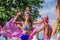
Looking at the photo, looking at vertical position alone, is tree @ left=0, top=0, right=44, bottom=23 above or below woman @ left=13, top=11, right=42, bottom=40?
above

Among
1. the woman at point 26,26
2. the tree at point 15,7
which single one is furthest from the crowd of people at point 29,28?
the tree at point 15,7

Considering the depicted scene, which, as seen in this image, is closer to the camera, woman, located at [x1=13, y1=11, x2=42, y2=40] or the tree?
woman, located at [x1=13, y1=11, x2=42, y2=40]

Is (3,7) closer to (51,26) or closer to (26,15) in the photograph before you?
(26,15)

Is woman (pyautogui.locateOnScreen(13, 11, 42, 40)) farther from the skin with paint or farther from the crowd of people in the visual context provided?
the skin with paint

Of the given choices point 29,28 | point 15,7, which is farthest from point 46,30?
point 15,7

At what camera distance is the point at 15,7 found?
4344 mm

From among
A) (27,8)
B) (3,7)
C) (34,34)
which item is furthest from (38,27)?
(3,7)

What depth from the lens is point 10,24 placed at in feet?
13.4

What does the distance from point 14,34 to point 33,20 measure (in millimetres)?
401

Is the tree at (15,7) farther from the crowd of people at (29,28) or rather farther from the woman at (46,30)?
the woman at (46,30)

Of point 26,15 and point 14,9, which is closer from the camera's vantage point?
point 26,15

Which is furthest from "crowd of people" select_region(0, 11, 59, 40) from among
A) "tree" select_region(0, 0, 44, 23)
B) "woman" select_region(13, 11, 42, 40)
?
"tree" select_region(0, 0, 44, 23)

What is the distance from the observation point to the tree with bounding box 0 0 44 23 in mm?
4223

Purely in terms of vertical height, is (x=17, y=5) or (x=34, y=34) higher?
(x=17, y=5)
